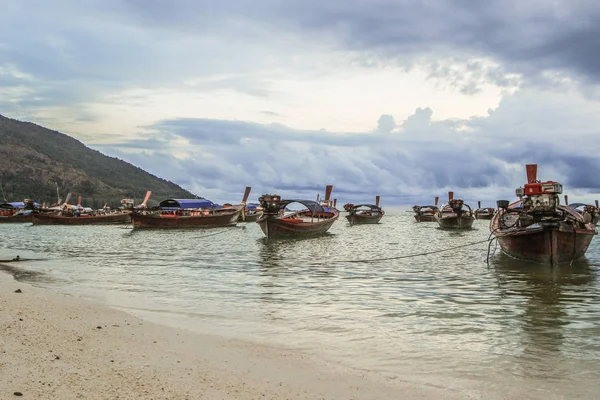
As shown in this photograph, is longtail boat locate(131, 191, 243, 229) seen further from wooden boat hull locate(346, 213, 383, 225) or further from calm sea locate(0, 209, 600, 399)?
calm sea locate(0, 209, 600, 399)

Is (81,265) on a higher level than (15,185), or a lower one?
lower

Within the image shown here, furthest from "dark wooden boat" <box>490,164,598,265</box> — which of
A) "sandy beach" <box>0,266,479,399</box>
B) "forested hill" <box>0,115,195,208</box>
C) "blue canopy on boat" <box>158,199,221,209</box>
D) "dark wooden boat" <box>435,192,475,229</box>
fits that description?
"forested hill" <box>0,115,195,208</box>

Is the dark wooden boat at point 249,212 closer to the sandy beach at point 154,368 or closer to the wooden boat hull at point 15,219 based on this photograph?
the wooden boat hull at point 15,219

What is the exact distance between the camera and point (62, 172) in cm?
13075

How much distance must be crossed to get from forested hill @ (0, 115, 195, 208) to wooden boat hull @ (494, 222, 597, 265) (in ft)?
317

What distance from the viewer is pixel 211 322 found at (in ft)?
31.1

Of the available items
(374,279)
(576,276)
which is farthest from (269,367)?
(576,276)

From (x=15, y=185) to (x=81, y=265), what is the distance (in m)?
115

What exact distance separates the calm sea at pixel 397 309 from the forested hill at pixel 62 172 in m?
90.7

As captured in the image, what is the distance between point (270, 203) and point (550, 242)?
2204 centimetres

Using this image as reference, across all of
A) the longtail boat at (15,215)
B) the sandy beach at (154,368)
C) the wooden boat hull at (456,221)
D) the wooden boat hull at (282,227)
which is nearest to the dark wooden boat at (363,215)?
the wooden boat hull at (456,221)

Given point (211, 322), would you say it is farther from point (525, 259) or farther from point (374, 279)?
point (525, 259)

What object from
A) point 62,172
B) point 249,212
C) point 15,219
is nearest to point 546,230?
point 249,212

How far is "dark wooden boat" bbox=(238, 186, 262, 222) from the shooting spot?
211ft
